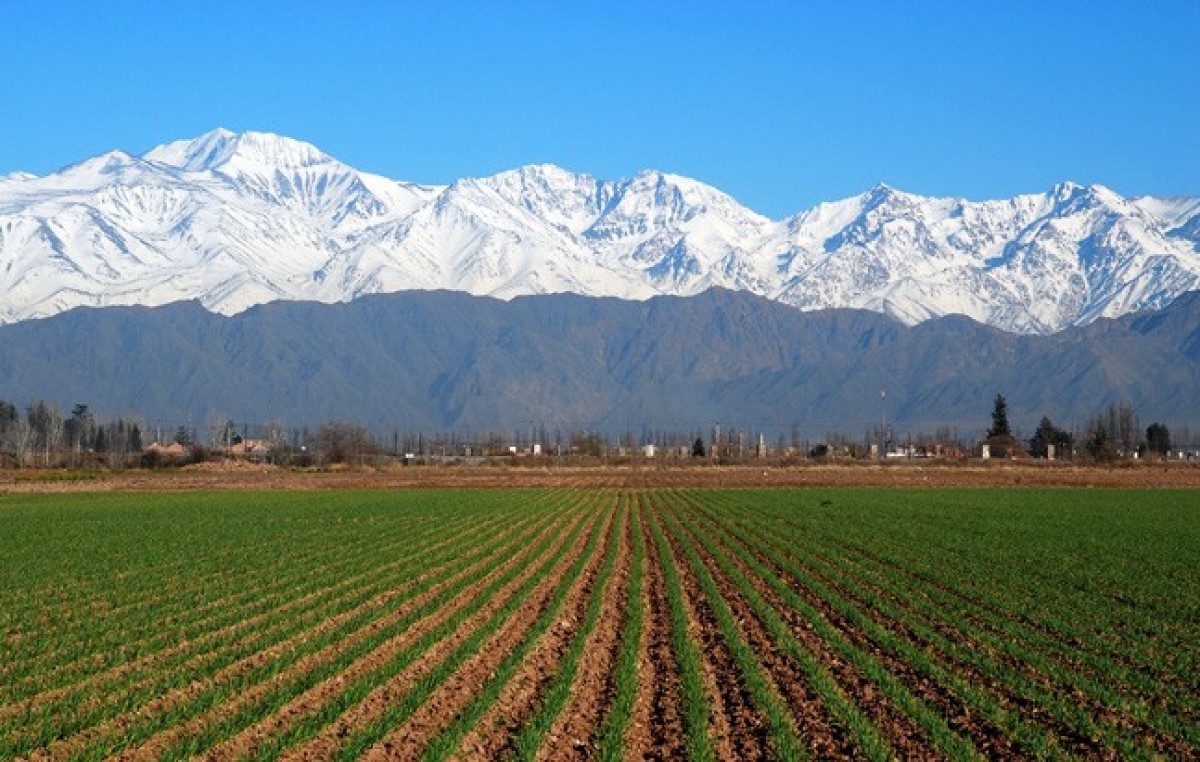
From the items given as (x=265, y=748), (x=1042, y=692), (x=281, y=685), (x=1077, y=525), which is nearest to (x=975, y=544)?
(x=1077, y=525)

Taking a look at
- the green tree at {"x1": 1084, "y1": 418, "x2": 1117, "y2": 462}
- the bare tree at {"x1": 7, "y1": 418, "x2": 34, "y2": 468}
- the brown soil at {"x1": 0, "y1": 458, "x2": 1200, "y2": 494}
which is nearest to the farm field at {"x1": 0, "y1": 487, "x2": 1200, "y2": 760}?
the brown soil at {"x1": 0, "y1": 458, "x2": 1200, "y2": 494}

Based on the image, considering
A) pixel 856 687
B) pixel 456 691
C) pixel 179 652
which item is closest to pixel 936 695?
pixel 856 687

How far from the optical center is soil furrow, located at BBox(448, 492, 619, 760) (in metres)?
14.7

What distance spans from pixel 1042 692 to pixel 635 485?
82188 mm

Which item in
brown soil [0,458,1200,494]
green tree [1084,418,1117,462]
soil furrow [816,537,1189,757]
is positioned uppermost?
green tree [1084,418,1117,462]

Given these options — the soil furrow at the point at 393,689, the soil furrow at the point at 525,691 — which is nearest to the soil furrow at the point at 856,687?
the soil furrow at the point at 525,691

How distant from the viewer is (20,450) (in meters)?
142

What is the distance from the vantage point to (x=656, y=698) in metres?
17.0

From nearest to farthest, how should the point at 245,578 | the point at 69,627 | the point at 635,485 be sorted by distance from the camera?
the point at 69,627
the point at 245,578
the point at 635,485

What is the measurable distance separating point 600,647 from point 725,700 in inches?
161

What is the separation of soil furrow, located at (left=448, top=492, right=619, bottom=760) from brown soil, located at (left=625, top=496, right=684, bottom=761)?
108cm

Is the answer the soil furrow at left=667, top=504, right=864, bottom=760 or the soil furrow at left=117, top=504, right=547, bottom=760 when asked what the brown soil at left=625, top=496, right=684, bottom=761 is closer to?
the soil furrow at left=667, top=504, right=864, bottom=760

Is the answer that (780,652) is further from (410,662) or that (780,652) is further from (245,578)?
(245,578)

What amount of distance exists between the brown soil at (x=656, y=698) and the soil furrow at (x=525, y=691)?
108 cm
